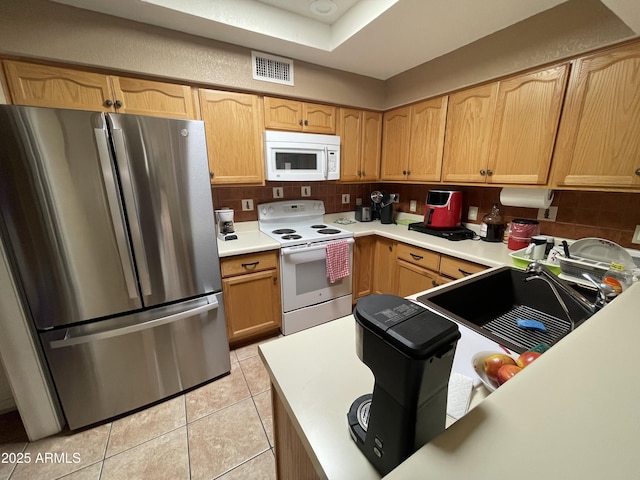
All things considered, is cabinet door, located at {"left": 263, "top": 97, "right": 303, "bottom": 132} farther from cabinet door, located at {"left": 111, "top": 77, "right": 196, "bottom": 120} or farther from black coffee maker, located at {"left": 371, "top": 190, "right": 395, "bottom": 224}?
black coffee maker, located at {"left": 371, "top": 190, "right": 395, "bottom": 224}

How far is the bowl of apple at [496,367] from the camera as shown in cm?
55

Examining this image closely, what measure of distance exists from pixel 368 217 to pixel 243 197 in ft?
4.33

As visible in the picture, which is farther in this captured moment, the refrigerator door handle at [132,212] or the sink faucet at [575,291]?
the refrigerator door handle at [132,212]

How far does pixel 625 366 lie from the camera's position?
43cm

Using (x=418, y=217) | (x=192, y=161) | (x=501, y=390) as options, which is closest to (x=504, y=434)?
(x=501, y=390)

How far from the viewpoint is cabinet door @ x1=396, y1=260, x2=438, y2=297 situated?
2.01 metres

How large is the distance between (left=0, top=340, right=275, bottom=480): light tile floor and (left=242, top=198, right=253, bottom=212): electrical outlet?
1.46m

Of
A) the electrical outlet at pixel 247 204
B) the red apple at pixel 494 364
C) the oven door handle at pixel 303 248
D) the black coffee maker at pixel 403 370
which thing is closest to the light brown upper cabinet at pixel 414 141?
the oven door handle at pixel 303 248

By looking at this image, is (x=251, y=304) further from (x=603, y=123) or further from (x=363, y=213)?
(x=603, y=123)

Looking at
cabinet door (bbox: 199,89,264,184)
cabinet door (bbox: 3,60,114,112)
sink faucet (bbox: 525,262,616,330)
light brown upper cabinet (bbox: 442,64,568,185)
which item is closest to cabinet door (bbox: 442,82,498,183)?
light brown upper cabinet (bbox: 442,64,568,185)

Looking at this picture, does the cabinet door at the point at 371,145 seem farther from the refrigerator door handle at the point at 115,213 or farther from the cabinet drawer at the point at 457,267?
the refrigerator door handle at the point at 115,213

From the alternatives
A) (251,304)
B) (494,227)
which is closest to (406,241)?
(494,227)

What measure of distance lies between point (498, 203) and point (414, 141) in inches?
33.9

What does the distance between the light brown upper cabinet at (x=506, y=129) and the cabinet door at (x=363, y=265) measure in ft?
2.87
